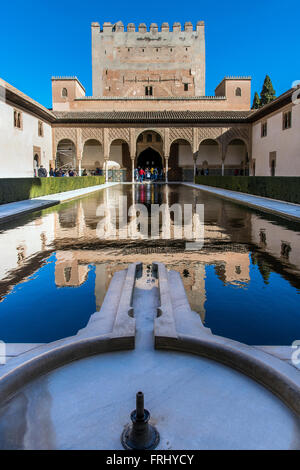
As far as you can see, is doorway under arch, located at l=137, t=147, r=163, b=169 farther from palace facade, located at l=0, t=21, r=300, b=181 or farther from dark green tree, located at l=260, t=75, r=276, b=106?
dark green tree, located at l=260, t=75, r=276, b=106

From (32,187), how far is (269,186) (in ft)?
33.6

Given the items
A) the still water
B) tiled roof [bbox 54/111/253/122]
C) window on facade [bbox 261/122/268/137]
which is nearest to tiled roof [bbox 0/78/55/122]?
tiled roof [bbox 54/111/253/122]

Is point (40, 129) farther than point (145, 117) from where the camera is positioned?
No

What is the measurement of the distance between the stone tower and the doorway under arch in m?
7.43

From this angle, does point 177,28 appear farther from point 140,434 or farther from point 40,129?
point 140,434

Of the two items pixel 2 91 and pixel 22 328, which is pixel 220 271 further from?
pixel 2 91

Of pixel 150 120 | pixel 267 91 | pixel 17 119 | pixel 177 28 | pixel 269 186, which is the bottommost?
pixel 269 186

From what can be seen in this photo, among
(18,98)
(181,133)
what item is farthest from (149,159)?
(18,98)

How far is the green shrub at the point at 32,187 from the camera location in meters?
14.3

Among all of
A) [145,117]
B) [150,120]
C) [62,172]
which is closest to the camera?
[62,172]

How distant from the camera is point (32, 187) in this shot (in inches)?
671

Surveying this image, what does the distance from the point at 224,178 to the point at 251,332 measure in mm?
21238

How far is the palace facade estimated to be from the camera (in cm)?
2422

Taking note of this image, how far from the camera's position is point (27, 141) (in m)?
25.4
